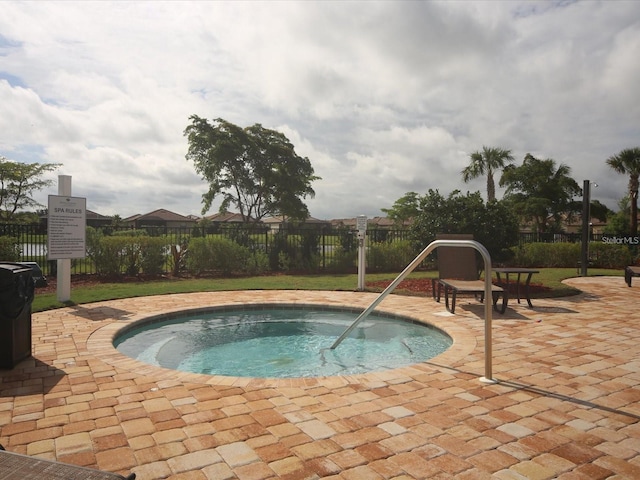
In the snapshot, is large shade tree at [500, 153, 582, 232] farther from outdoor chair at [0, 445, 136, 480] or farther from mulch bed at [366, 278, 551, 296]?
outdoor chair at [0, 445, 136, 480]

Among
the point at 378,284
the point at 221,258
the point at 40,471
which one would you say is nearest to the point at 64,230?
the point at 221,258

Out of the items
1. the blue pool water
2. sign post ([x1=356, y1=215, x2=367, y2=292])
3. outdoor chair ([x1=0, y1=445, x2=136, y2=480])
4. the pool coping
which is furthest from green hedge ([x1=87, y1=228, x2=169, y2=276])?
outdoor chair ([x1=0, y1=445, x2=136, y2=480])

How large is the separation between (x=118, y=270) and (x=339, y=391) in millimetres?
10515

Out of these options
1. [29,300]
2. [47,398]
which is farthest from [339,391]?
[29,300]

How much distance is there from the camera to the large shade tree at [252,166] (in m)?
33.3

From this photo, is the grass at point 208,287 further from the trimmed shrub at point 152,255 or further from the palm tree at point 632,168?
the palm tree at point 632,168

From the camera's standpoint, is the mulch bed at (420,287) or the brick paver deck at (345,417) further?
the mulch bed at (420,287)

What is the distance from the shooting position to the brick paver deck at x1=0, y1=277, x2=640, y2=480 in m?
2.46

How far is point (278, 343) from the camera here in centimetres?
649

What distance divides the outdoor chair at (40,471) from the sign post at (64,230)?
7.33 metres

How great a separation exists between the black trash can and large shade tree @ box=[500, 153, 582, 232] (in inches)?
1350

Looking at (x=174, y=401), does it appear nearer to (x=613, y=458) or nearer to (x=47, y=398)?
(x=47, y=398)

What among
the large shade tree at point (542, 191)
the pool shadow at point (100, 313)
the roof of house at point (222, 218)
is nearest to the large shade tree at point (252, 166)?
the roof of house at point (222, 218)

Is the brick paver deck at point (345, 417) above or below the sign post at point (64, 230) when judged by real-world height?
below
